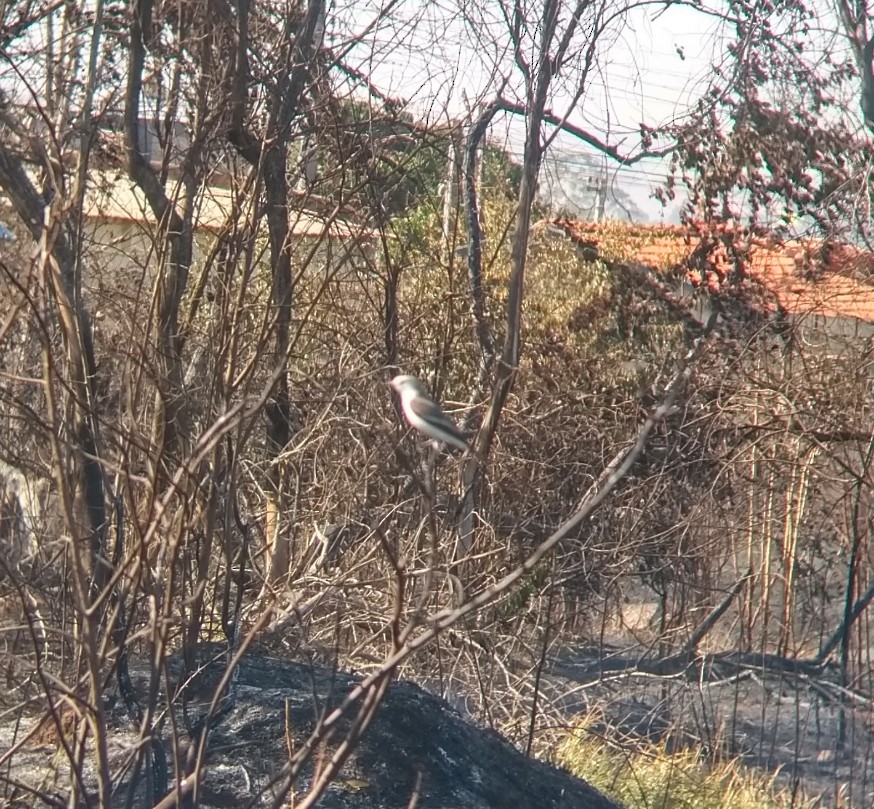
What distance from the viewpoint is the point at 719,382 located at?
8672mm

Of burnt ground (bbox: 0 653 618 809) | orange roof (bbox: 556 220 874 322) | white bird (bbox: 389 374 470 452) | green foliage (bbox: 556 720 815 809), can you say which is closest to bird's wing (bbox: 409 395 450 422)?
white bird (bbox: 389 374 470 452)

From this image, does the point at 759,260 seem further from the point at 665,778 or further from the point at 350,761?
the point at 350,761

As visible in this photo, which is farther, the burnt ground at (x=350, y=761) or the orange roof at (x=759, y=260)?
the orange roof at (x=759, y=260)

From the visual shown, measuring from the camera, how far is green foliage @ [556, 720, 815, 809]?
5629 mm

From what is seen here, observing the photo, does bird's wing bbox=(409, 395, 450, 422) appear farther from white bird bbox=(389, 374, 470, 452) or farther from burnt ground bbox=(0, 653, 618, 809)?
burnt ground bbox=(0, 653, 618, 809)

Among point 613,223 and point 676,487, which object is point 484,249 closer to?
point 613,223

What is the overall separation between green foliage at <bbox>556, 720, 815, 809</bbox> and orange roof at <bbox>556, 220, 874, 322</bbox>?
3.66 metres

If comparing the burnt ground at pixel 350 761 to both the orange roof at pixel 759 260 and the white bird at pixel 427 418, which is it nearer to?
the white bird at pixel 427 418

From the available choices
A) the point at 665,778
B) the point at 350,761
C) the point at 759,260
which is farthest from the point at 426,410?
Answer: the point at 759,260

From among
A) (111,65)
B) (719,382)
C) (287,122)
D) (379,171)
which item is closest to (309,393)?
(379,171)

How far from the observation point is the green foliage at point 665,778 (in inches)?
222

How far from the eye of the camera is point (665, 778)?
19.3ft

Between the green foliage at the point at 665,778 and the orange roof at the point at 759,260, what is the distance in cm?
366

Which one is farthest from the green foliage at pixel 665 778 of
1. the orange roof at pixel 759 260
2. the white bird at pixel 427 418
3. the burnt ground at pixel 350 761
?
the orange roof at pixel 759 260
